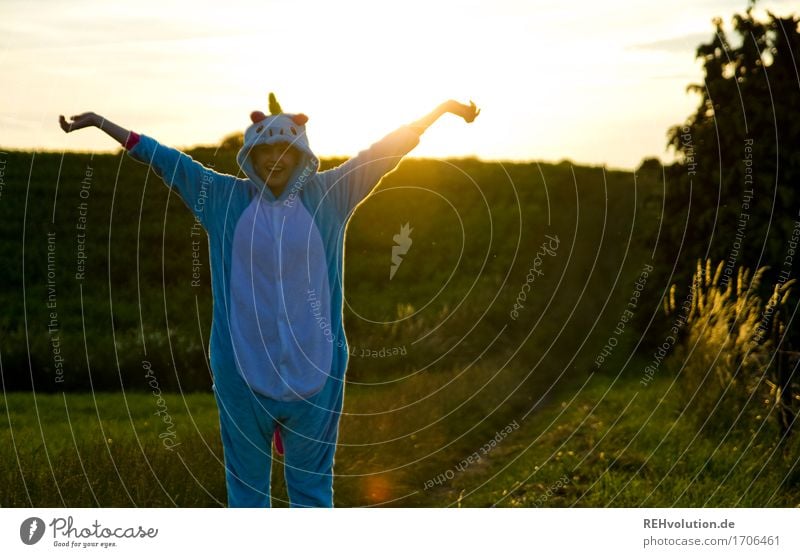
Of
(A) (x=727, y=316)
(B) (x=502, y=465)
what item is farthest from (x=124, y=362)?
(A) (x=727, y=316)

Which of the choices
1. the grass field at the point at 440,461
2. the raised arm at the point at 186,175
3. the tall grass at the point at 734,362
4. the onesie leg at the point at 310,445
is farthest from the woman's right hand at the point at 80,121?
the tall grass at the point at 734,362

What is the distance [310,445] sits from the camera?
594cm

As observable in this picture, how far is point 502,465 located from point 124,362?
4.76 m

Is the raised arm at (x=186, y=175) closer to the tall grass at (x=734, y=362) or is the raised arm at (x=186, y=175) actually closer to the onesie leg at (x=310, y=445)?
the onesie leg at (x=310, y=445)

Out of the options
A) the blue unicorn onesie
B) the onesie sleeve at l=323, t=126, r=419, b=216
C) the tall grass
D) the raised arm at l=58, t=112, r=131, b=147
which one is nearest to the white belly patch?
the blue unicorn onesie

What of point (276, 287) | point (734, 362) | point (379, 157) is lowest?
point (734, 362)

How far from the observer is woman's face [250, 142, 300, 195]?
5871 mm

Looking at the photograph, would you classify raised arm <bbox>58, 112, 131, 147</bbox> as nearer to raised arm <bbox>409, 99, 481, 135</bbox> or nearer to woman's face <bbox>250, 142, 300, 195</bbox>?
woman's face <bbox>250, 142, 300, 195</bbox>

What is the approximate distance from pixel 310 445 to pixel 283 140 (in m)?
1.57

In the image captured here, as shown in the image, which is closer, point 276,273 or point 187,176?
point 276,273

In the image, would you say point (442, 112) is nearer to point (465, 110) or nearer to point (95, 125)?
point (465, 110)

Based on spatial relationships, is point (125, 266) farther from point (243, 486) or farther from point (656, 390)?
point (243, 486)

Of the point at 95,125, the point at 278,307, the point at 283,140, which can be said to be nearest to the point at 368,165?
the point at 283,140

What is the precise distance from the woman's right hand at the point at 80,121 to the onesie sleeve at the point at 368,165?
1.19 metres
